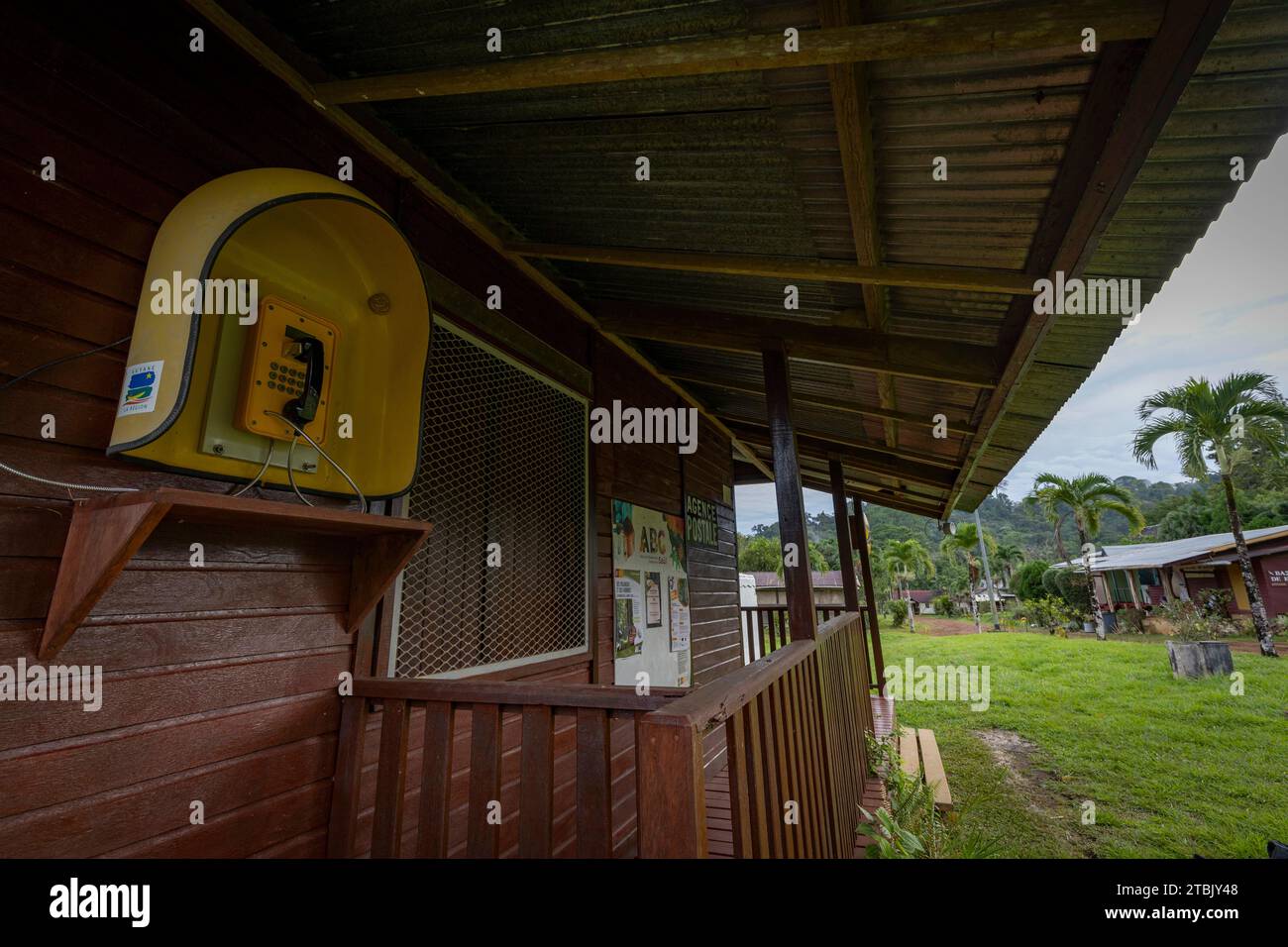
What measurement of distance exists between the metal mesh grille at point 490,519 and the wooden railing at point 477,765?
17.1 inches

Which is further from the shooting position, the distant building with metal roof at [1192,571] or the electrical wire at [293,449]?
the distant building with metal roof at [1192,571]

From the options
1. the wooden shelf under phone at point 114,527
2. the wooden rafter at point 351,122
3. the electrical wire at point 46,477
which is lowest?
the wooden shelf under phone at point 114,527

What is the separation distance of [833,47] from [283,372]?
73.8 inches

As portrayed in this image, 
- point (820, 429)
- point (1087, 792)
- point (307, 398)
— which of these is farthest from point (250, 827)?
point (1087, 792)

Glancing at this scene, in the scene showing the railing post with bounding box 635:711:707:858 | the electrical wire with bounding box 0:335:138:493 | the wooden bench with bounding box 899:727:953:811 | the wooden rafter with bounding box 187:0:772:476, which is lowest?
the wooden bench with bounding box 899:727:953:811

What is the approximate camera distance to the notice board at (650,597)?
400 centimetres

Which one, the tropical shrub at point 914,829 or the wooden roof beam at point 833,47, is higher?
the wooden roof beam at point 833,47

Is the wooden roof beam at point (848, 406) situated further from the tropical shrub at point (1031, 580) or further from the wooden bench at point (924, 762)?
the tropical shrub at point (1031, 580)

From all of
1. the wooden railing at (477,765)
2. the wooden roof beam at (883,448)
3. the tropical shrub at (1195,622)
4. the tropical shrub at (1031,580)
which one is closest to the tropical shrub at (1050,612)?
the tropical shrub at (1031,580)

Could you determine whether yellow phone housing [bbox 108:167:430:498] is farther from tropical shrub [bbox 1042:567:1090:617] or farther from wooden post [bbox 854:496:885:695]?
tropical shrub [bbox 1042:567:1090:617]
